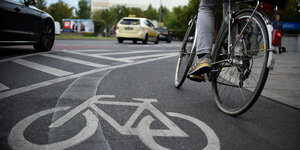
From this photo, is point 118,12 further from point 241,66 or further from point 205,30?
point 241,66

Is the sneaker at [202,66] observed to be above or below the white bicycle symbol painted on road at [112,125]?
above

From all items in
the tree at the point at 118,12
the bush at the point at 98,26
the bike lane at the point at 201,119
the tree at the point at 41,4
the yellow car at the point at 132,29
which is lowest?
the bike lane at the point at 201,119

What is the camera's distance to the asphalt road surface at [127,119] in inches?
85.6

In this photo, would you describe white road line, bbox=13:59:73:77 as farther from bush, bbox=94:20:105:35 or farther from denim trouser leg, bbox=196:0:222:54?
bush, bbox=94:20:105:35

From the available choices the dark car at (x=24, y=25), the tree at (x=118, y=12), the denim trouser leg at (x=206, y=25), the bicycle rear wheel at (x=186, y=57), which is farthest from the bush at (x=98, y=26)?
the denim trouser leg at (x=206, y=25)

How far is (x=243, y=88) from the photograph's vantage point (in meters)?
2.96

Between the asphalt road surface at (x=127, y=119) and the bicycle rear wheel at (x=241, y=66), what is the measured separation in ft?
0.57

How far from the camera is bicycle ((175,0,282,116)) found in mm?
2582

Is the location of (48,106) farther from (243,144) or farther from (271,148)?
(271,148)

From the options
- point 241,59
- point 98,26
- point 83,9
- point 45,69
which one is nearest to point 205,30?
point 241,59

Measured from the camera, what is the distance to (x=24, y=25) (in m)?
7.55

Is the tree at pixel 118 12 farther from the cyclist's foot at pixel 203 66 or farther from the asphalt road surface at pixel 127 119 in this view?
the cyclist's foot at pixel 203 66

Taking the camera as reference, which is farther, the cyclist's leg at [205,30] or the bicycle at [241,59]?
the cyclist's leg at [205,30]

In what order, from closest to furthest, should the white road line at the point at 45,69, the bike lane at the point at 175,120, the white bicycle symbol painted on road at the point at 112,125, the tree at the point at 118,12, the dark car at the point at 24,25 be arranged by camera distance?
the white bicycle symbol painted on road at the point at 112,125 < the bike lane at the point at 175,120 < the white road line at the point at 45,69 < the dark car at the point at 24,25 < the tree at the point at 118,12
